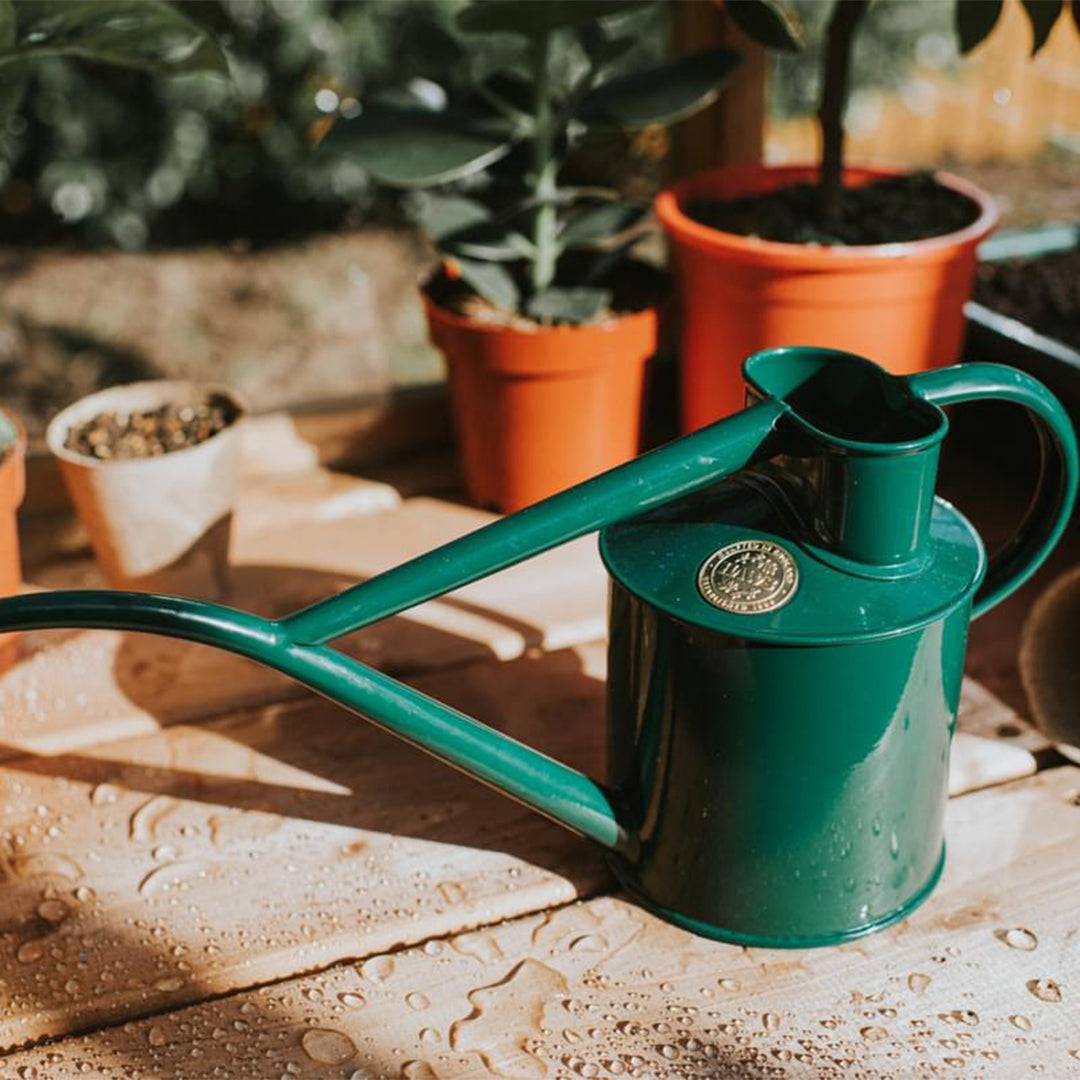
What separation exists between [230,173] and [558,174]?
2.42ft

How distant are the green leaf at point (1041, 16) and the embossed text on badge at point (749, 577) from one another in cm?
59

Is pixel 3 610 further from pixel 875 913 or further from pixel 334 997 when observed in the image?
pixel 875 913

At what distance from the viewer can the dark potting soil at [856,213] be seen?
1.26 m

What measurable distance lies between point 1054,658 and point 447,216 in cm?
68

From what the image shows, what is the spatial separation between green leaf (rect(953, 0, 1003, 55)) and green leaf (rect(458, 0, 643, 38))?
0.90ft

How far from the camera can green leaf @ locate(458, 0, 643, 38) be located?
110 centimetres

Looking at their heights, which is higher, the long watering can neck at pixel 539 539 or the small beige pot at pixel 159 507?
the long watering can neck at pixel 539 539

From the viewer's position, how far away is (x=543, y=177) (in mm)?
1257

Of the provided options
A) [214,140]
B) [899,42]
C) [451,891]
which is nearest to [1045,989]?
[451,891]

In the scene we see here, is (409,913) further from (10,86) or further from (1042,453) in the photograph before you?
(10,86)

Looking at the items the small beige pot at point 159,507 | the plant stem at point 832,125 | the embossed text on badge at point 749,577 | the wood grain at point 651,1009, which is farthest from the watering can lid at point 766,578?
the plant stem at point 832,125

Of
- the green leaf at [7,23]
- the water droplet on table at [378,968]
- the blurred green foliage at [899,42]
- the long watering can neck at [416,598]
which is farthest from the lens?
the blurred green foliage at [899,42]

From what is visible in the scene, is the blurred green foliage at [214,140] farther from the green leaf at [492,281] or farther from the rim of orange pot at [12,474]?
the rim of orange pot at [12,474]

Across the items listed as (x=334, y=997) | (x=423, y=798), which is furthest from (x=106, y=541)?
(x=334, y=997)
